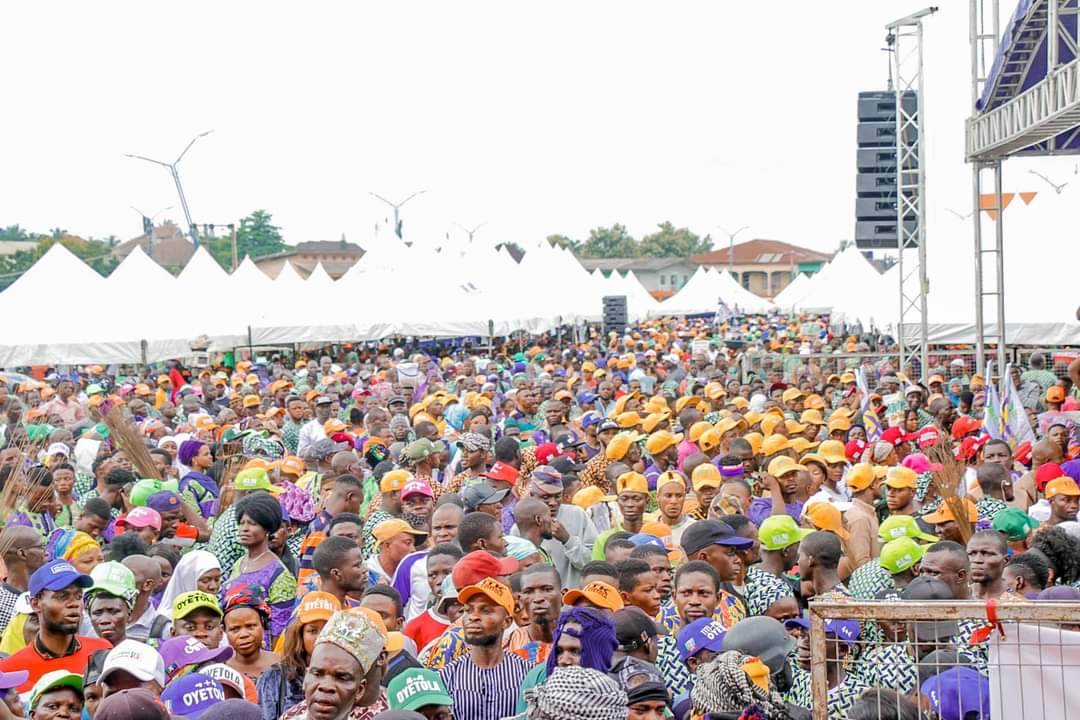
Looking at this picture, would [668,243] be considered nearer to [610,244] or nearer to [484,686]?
[610,244]

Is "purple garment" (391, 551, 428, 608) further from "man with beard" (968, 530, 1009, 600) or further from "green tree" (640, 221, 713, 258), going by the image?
"green tree" (640, 221, 713, 258)

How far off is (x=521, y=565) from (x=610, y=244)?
161m

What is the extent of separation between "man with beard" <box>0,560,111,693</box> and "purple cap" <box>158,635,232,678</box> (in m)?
0.47

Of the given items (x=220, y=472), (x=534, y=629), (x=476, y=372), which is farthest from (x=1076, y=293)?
(x=534, y=629)

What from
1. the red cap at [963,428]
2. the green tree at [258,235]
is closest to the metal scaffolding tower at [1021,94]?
the red cap at [963,428]

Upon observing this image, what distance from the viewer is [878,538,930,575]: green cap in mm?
7484

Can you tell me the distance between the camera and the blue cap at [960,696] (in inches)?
195

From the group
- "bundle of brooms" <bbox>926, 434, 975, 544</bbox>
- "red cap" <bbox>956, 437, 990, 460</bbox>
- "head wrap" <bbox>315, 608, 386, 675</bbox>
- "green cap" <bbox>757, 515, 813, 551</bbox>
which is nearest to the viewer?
"head wrap" <bbox>315, 608, 386, 675</bbox>

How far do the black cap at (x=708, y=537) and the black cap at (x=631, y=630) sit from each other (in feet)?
5.56

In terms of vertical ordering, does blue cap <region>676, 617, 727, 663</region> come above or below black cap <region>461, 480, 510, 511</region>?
below

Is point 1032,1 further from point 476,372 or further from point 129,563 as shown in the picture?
point 476,372

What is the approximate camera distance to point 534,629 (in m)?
6.41

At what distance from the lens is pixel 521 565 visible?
25.4 ft

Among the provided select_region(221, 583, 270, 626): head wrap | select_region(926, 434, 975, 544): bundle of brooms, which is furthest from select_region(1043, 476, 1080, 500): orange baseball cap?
select_region(221, 583, 270, 626): head wrap
